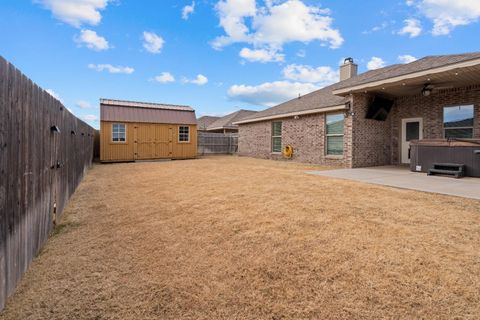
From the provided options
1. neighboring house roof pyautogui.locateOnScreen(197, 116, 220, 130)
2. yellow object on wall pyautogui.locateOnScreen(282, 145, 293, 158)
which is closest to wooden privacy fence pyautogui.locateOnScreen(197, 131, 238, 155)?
yellow object on wall pyautogui.locateOnScreen(282, 145, 293, 158)

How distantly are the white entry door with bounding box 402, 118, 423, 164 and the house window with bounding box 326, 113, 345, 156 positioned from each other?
115 inches

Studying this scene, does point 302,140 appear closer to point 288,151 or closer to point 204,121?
point 288,151

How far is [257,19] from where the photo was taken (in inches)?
516

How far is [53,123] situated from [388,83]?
32.2 ft

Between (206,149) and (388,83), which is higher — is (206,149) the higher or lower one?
the lower one

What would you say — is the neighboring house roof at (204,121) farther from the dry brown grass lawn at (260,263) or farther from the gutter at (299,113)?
the dry brown grass lawn at (260,263)

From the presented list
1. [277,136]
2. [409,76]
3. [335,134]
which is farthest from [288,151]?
[409,76]

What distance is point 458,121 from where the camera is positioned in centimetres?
960

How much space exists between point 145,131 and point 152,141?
2.40 feet

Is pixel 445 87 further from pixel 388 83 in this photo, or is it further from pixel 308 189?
pixel 308 189

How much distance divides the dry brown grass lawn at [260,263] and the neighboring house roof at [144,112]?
37.9ft

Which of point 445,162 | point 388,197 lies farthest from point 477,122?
point 388,197

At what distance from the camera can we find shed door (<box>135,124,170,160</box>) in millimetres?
15141

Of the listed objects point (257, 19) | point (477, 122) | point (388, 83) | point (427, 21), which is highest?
point (257, 19)
